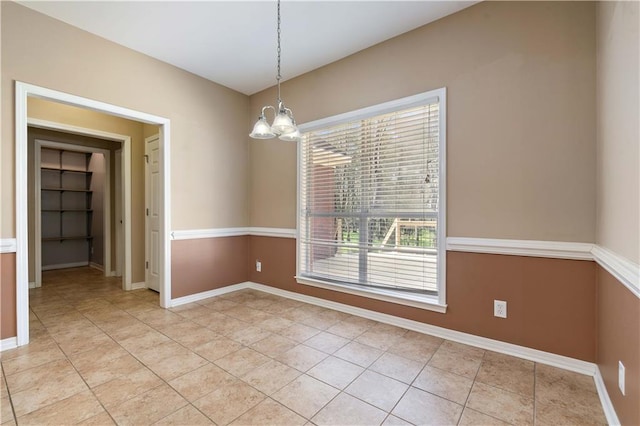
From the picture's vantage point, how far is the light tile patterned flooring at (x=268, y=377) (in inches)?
61.4

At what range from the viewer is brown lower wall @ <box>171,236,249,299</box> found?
137 inches

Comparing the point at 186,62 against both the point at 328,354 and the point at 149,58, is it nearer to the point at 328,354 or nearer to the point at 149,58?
the point at 149,58

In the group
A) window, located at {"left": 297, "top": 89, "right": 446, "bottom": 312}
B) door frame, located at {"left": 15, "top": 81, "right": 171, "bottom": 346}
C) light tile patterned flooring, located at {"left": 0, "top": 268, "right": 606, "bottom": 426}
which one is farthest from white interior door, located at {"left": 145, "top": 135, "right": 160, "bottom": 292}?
window, located at {"left": 297, "top": 89, "right": 446, "bottom": 312}

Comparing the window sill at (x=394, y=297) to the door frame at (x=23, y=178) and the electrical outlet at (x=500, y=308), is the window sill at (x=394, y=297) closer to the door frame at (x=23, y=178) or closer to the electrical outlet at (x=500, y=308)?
the electrical outlet at (x=500, y=308)

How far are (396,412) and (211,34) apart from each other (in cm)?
346

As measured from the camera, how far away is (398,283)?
2.86 m

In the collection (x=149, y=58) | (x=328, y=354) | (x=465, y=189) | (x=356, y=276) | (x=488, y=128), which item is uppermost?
(x=149, y=58)

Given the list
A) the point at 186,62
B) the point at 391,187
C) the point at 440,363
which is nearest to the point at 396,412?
the point at 440,363

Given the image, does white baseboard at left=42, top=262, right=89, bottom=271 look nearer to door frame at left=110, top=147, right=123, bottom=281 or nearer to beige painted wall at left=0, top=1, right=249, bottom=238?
door frame at left=110, top=147, right=123, bottom=281

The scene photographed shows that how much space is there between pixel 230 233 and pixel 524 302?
341cm

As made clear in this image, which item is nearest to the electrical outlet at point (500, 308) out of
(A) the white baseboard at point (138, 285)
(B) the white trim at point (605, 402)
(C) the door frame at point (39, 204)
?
(B) the white trim at point (605, 402)

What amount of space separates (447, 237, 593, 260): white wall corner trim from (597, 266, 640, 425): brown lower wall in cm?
16

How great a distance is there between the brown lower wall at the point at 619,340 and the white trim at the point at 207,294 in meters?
3.74

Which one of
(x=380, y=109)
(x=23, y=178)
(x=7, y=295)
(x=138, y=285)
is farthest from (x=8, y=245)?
(x=380, y=109)
